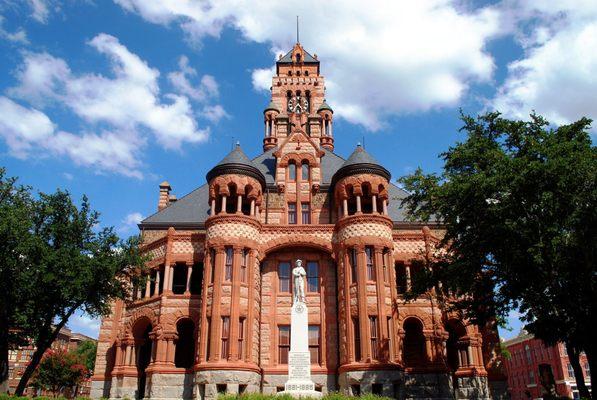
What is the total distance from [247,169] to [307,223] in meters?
6.16

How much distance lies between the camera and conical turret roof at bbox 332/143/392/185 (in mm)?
33750

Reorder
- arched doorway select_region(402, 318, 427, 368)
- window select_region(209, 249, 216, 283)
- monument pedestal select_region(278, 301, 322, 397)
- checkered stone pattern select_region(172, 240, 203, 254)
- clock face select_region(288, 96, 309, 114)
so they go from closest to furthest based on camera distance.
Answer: monument pedestal select_region(278, 301, 322, 397) < window select_region(209, 249, 216, 283) < arched doorway select_region(402, 318, 427, 368) < checkered stone pattern select_region(172, 240, 203, 254) < clock face select_region(288, 96, 309, 114)

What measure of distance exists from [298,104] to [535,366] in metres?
58.0

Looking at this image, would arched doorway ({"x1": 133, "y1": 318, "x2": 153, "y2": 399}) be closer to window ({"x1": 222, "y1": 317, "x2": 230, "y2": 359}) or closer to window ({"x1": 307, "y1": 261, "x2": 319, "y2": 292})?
window ({"x1": 222, "y1": 317, "x2": 230, "y2": 359})

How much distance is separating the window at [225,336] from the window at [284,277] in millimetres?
4801

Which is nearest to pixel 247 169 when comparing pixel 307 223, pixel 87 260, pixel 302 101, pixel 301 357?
pixel 307 223

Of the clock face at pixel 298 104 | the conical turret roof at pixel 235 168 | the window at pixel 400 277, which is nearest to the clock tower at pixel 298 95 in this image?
the clock face at pixel 298 104

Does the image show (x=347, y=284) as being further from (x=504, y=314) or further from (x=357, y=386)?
(x=504, y=314)

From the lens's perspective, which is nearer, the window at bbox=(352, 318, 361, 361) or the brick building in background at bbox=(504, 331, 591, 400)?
the window at bbox=(352, 318, 361, 361)

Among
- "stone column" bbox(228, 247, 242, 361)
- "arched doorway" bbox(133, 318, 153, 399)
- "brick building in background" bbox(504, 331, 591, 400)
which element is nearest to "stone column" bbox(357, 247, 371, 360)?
"stone column" bbox(228, 247, 242, 361)

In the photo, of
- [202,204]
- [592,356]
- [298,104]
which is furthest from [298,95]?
[592,356]

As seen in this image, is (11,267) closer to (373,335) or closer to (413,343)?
(373,335)

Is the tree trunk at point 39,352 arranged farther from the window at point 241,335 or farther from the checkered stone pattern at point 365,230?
the checkered stone pattern at point 365,230

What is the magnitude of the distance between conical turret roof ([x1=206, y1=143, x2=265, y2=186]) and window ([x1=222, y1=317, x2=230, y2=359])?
1003cm
